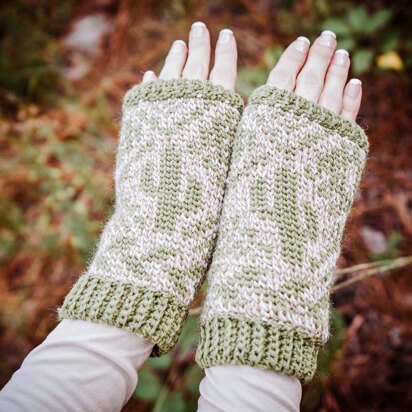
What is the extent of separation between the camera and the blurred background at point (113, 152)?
118cm

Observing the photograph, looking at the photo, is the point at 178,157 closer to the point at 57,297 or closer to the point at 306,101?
the point at 306,101

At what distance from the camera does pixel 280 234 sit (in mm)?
832

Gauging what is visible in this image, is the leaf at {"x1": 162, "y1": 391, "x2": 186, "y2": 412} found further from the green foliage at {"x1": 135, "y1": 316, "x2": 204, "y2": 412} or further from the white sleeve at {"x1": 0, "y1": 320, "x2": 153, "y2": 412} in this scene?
the white sleeve at {"x1": 0, "y1": 320, "x2": 153, "y2": 412}

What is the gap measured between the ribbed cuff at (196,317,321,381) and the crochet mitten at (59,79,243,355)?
9 cm

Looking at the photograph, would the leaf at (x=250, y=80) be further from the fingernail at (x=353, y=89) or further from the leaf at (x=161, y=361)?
the leaf at (x=161, y=361)

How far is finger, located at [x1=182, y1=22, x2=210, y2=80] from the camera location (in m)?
1.01

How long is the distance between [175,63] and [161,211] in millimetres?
387

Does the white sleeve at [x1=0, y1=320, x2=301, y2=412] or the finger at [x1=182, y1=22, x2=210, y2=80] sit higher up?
the finger at [x1=182, y1=22, x2=210, y2=80]

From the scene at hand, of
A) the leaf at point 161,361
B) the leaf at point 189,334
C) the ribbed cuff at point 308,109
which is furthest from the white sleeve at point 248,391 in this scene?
the ribbed cuff at point 308,109

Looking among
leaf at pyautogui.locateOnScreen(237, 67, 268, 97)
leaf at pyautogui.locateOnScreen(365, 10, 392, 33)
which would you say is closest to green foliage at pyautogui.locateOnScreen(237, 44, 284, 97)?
leaf at pyautogui.locateOnScreen(237, 67, 268, 97)

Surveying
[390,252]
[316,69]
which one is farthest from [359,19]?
[390,252]

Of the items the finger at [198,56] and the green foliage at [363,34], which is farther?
the green foliage at [363,34]

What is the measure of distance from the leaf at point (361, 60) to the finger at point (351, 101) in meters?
0.34

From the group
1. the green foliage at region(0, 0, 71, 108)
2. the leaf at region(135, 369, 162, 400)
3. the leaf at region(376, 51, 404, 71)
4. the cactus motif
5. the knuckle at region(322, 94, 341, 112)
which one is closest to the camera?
the cactus motif
